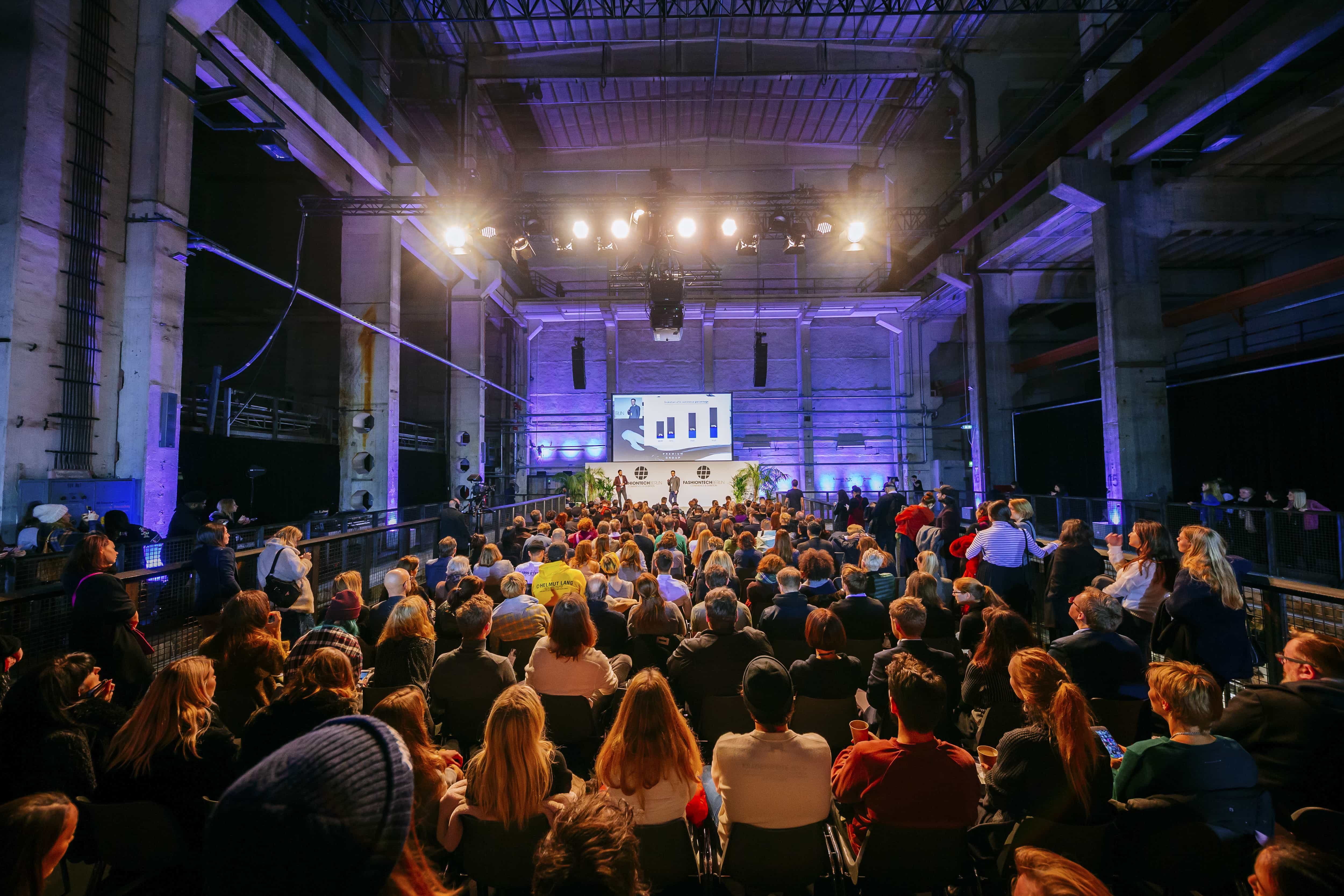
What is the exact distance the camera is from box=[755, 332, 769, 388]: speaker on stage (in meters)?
20.1

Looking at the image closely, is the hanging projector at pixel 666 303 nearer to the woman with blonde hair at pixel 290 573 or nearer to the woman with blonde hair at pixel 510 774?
the woman with blonde hair at pixel 290 573

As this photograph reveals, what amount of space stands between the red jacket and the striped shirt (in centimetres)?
278

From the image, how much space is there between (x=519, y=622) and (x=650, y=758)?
2259 millimetres

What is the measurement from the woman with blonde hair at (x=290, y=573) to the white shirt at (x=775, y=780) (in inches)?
147

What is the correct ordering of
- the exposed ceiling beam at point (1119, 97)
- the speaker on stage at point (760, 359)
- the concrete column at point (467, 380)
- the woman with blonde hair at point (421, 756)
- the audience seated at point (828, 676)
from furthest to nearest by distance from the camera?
the speaker on stage at point (760, 359)
the concrete column at point (467, 380)
the exposed ceiling beam at point (1119, 97)
the audience seated at point (828, 676)
the woman with blonde hair at point (421, 756)

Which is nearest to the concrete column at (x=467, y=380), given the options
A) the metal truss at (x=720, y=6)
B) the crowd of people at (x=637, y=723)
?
the metal truss at (x=720, y=6)

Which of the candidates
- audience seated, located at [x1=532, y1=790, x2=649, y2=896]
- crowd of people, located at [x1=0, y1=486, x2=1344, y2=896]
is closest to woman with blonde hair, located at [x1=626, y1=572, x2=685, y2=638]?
crowd of people, located at [x1=0, y1=486, x2=1344, y2=896]

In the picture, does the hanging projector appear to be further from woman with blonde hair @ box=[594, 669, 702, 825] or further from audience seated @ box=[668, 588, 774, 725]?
woman with blonde hair @ box=[594, 669, 702, 825]

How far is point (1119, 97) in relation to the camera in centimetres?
933

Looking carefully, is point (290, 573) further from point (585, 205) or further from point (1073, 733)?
point (585, 205)

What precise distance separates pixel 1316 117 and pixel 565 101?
618 inches

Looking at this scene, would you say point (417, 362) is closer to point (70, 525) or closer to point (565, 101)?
point (565, 101)

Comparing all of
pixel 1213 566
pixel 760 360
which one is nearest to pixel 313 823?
pixel 1213 566

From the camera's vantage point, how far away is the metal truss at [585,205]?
10703 millimetres
